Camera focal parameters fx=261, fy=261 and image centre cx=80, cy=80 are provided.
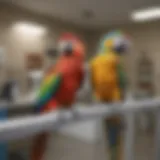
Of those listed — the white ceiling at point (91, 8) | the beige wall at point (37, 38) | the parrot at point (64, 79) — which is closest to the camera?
the parrot at point (64, 79)

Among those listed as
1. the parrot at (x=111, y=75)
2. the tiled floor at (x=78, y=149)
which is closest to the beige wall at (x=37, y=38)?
the tiled floor at (x=78, y=149)

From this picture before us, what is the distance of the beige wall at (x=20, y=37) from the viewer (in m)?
1.84

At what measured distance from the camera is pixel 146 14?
80.8 inches

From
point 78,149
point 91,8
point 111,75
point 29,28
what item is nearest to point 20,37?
point 29,28

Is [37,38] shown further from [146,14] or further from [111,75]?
[111,75]

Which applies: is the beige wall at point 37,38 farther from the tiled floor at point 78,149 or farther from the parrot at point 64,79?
the parrot at point 64,79

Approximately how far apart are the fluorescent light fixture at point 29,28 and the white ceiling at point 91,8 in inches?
5.8

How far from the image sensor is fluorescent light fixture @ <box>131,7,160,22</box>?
1931 mm

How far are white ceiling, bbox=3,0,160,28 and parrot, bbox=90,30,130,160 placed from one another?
1052mm

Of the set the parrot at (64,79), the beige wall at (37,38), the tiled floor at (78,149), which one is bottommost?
the tiled floor at (78,149)

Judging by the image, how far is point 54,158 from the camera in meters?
1.48

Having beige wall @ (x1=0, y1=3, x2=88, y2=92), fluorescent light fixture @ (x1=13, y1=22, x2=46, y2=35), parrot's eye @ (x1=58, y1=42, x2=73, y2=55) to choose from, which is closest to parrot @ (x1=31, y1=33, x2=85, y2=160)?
parrot's eye @ (x1=58, y1=42, x2=73, y2=55)

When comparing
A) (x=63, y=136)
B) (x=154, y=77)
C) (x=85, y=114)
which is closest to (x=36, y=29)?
(x=63, y=136)

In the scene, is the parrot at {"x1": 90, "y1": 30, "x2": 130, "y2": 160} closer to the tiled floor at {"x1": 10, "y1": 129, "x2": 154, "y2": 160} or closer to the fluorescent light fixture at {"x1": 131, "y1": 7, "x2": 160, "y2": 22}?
the tiled floor at {"x1": 10, "y1": 129, "x2": 154, "y2": 160}
